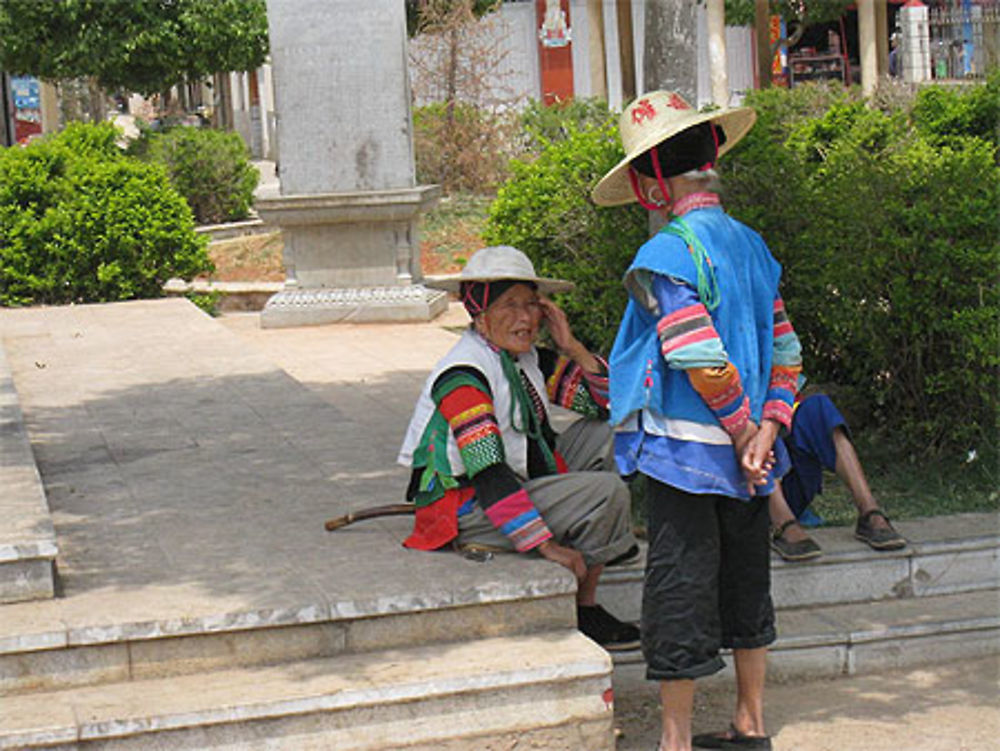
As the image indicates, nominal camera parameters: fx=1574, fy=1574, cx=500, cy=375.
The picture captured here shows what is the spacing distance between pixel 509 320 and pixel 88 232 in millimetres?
8299

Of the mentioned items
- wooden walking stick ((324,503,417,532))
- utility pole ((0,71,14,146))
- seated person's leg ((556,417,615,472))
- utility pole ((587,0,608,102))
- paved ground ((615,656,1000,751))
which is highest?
utility pole ((587,0,608,102))

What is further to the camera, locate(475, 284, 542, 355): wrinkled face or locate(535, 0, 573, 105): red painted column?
locate(535, 0, 573, 105): red painted column

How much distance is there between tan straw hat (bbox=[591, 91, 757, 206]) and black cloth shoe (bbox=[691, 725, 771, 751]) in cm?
159

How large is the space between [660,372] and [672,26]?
8.12 ft

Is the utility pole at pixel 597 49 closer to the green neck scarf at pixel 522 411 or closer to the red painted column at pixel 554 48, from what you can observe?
the red painted column at pixel 554 48

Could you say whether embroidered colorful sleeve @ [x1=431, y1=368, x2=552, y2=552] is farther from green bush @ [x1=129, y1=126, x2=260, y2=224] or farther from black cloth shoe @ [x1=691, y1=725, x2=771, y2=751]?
green bush @ [x1=129, y1=126, x2=260, y2=224]

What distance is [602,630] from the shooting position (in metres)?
4.92

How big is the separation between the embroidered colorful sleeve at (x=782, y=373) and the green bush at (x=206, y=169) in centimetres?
1513

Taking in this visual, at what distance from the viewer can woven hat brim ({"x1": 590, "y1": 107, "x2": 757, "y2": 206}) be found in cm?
422

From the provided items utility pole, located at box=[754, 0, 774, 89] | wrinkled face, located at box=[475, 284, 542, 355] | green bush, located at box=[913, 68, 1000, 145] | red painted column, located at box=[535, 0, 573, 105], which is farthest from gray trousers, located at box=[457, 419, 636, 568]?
red painted column, located at box=[535, 0, 573, 105]

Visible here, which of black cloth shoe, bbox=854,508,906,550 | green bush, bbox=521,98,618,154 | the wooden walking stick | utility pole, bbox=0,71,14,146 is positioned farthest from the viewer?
utility pole, bbox=0,71,14,146

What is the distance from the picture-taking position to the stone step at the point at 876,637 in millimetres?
5105

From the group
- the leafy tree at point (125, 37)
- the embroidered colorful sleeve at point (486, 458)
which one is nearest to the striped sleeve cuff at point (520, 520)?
the embroidered colorful sleeve at point (486, 458)

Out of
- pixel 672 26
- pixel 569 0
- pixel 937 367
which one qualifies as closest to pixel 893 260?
pixel 937 367
